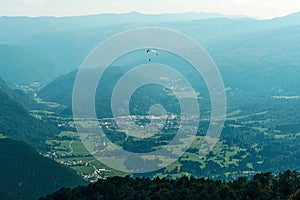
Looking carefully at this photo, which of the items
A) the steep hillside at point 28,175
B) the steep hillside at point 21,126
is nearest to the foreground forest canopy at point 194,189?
the steep hillside at point 28,175

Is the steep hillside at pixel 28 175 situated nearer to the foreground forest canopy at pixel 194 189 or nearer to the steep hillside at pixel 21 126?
the foreground forest canopy at pixel 194 189

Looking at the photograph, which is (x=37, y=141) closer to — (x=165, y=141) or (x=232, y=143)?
(x=165, y=141)

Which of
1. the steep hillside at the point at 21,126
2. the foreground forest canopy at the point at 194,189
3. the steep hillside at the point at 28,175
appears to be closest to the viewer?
the foreground forest canopy at the point at 194,189

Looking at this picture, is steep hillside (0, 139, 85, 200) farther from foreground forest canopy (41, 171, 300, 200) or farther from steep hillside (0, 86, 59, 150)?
steep hillside (0, 86, 59, 150)

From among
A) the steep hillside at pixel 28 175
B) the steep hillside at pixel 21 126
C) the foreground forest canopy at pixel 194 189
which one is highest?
Answer: the foreground forest canopy at pixel 194 189

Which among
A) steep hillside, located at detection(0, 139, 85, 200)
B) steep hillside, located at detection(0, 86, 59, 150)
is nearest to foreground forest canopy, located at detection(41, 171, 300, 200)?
steep hillside, located at detection(0, 139, 85, 200)

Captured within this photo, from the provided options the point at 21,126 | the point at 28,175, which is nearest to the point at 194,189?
the point at 28,175

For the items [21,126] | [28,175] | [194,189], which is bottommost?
[21,126]

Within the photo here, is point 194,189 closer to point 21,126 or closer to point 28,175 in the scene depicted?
point 28,175
